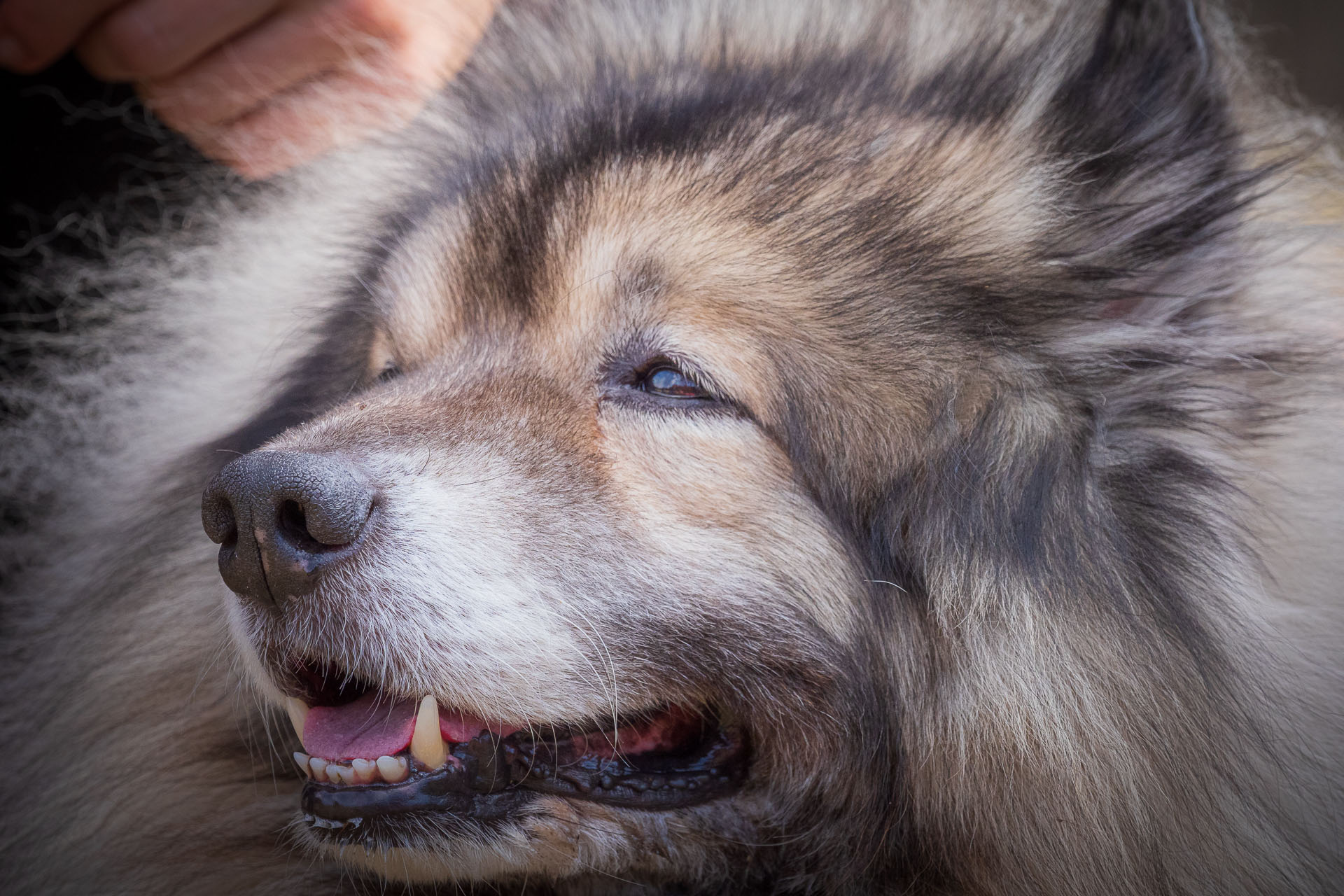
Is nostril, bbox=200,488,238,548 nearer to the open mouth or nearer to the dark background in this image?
the open mouth

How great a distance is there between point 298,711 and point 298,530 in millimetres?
283

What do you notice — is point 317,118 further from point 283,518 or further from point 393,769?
point 393,769

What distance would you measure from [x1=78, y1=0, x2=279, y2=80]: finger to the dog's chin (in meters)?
1.21

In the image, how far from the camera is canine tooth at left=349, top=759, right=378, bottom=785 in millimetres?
1338

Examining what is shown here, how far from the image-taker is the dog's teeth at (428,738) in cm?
137

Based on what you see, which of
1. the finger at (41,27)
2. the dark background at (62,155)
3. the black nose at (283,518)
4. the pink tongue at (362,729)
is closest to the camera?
the black nose at (283,518)

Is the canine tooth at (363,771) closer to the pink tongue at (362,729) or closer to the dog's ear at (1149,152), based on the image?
the pink tongue at (362,729)

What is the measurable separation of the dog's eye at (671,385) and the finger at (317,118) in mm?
Answer: 958

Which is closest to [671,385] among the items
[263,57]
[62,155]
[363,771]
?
[363,771]

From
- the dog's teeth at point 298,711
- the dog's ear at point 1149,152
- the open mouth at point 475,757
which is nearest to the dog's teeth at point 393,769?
the open mouth at point 475,757

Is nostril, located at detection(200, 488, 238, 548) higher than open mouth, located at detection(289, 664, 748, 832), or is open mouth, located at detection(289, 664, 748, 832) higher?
nostril, located at detection(200, 488, 238, 548)

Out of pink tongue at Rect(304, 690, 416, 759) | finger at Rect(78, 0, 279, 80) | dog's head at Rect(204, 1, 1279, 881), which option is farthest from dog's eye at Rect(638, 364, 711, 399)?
finger at Rect(78, 0, 279, 80)

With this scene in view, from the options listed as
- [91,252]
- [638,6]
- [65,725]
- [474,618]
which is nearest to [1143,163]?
[638,6]

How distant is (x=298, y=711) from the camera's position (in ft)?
4.77
